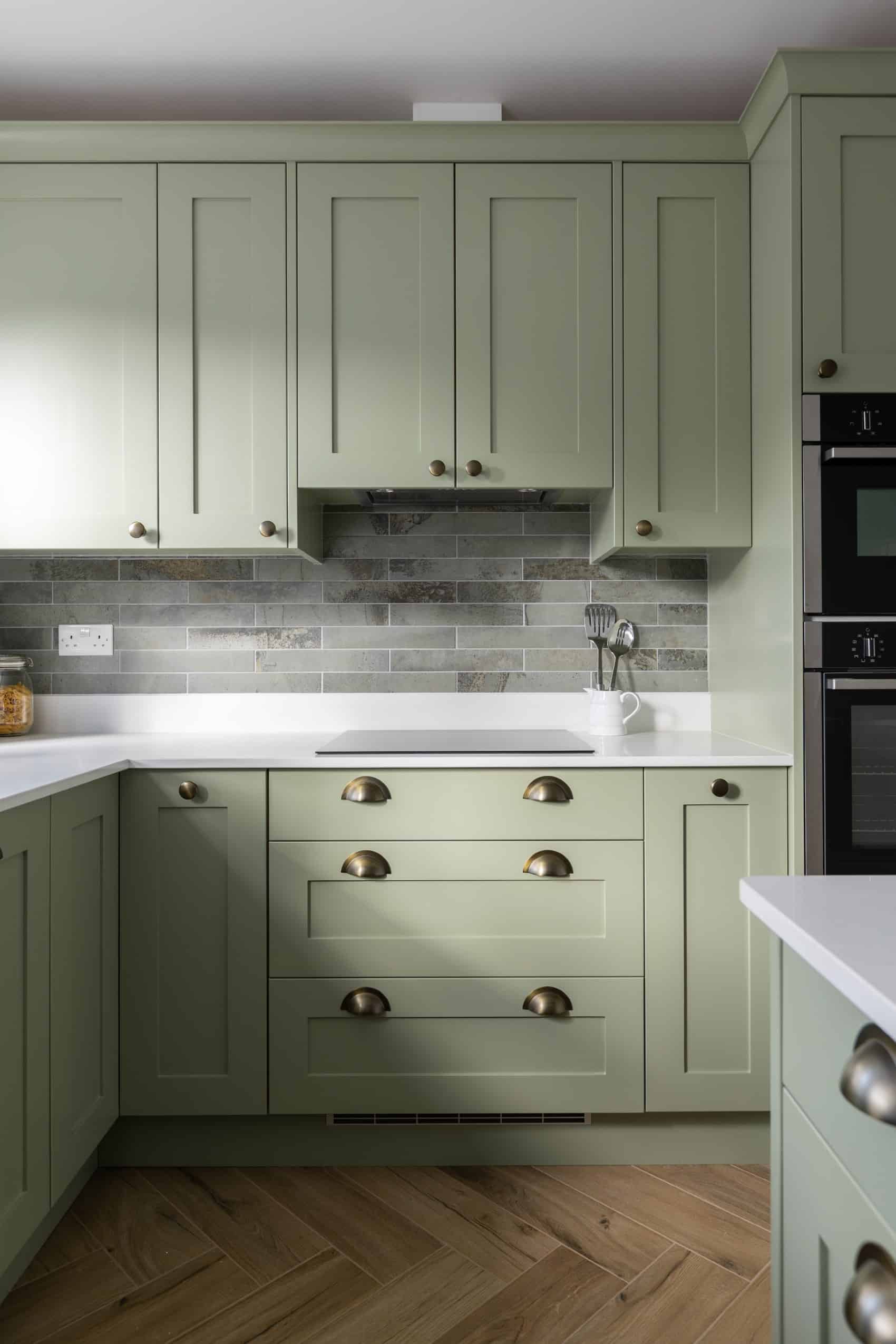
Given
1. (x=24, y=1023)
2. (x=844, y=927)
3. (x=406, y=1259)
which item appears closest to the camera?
(x=844, y=927)

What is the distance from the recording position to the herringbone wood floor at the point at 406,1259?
4.84 feet

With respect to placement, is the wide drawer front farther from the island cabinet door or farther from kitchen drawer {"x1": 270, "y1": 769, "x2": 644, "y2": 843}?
kitchen drawer {"x1": 270, "y1": 769, "x2": 644, "y2": 843}

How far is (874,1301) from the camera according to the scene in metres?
0.61

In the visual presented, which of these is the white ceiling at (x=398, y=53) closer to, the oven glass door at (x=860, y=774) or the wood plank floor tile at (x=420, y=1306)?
the oven glass door at (x=860, y=774)

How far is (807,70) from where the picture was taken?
1.88 m

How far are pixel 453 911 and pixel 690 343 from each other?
4.94 ft

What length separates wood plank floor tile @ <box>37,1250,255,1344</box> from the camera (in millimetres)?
1452

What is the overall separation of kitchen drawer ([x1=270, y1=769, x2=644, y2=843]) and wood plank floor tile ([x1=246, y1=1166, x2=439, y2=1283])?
76 centimetres

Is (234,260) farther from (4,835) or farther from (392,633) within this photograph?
(4,835)

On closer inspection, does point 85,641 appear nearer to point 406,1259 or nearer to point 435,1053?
point 435,1053

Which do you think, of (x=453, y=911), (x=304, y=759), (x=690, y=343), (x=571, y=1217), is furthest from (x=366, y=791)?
(x=690, y=343)

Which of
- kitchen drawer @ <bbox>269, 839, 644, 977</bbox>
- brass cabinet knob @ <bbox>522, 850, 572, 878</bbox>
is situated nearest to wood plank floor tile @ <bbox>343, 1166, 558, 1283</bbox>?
kitchen drawer @ <bbox>269, 839, 644, 977</bbox>

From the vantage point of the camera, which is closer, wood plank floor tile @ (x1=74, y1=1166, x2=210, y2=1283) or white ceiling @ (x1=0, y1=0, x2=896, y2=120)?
wood plank floor tile @ (x1=74, y1=1166, x2=210, y2=1283)

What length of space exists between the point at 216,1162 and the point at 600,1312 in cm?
92
